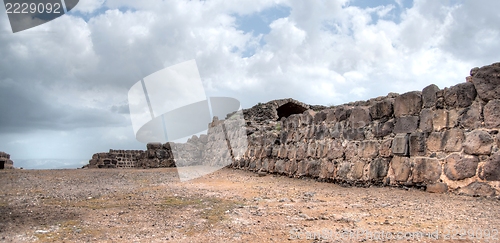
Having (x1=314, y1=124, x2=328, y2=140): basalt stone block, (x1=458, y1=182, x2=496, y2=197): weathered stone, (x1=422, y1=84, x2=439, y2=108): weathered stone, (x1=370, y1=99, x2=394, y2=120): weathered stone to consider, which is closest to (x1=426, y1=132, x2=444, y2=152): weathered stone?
(x1=422, y1=84, x2=439, y2=108): weathered stone

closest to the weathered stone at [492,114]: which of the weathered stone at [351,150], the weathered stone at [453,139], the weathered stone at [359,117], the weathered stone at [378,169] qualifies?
the weathered stone at [453,139]

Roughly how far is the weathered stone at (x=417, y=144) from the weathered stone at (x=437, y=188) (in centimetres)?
53

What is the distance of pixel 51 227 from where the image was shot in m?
3.78

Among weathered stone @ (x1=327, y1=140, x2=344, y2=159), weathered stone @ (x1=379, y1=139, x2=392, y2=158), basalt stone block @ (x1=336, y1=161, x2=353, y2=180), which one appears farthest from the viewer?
weathered stone @ (x1=327, y1=140, x2=344, y2=159)

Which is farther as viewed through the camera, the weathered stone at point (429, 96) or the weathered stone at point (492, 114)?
the weathered stone at point (429, 96)

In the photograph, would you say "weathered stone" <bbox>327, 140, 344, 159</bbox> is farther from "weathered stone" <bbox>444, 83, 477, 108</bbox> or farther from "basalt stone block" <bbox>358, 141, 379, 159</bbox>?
"weathered stone" <bbox>444, 83, 477, 108</bbox>

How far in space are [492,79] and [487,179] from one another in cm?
133

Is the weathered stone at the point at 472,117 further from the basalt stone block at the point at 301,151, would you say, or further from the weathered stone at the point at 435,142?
the basalt stone block at the point at 301,151

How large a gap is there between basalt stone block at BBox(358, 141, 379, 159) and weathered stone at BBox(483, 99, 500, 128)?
6.49 feet

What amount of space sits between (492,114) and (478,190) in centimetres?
103

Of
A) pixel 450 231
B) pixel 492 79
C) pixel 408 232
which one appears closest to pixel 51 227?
pixel 408 232

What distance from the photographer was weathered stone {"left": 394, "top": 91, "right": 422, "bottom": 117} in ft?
19.7

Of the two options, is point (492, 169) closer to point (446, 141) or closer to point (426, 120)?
point (446, 141)

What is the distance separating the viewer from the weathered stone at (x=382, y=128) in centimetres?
646
